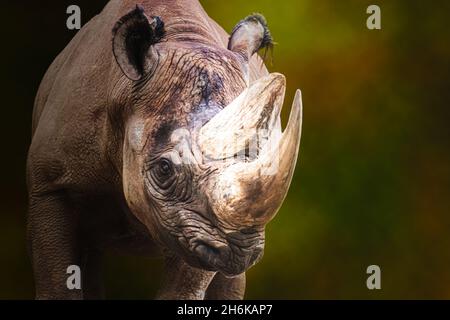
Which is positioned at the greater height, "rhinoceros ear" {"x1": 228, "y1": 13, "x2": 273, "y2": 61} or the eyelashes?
"rhinoceros ear" {"x1": 228, "y1": 13, "x2": 273, "y2": 61}

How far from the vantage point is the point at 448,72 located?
31.2 feet

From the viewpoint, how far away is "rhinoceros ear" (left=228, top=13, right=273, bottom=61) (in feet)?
21.6

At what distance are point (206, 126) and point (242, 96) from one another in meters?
0.23

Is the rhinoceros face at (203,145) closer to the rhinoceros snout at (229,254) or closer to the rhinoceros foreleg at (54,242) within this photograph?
the rhinoceros snout at (229,254)

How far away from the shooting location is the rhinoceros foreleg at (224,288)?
296 inches

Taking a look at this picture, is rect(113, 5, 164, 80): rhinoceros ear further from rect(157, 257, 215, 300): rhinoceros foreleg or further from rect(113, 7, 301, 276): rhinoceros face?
rect(157, 257, 215, 300): rhinoceros foreleg

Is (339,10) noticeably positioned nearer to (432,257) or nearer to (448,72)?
(448,72)

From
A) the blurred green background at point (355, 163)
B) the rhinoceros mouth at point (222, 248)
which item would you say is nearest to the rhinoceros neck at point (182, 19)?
the rhinoceros mouth at point (222, 248)

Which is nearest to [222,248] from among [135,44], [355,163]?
[135,44]

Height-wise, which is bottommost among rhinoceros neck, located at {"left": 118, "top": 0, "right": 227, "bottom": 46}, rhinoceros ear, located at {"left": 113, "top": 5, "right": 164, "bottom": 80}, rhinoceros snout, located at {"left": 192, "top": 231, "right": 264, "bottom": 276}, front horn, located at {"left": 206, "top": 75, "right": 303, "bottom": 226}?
rhinoceros snout, located at {"left": 192, "top": 231, "right": 264, "bottom": 276}

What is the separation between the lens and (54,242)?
22.5 feet

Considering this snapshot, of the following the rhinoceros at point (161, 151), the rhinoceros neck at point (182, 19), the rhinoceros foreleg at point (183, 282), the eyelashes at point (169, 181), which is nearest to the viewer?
the rhinoceros at point (161, 151)

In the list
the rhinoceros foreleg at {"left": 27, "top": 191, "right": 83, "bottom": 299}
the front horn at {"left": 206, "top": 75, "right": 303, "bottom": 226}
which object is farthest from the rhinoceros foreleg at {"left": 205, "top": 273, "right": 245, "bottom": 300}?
the front horn at {"left": 206, "top": 75, "right": 303, "bottom": 226}
